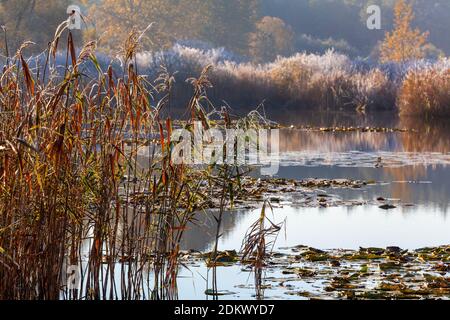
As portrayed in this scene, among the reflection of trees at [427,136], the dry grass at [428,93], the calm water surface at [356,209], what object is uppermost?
the dry grass at [428,93]

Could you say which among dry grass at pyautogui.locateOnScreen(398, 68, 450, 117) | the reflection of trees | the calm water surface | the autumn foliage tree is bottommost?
the calm water surface

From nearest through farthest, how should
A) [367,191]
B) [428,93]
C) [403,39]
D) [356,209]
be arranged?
[356,209] < [367,191] < [428,93] < [403,39]

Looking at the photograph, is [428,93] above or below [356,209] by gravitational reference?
above

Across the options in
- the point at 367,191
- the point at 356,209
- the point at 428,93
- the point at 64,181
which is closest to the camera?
Answer: the point at 64,181

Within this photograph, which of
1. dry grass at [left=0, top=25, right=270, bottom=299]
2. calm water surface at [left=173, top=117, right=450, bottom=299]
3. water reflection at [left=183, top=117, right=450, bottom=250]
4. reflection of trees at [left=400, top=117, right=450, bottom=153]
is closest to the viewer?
dry grass at [left=0, top=25, right=270, bottom=299]

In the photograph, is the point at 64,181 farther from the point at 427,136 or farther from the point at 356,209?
the point at 427,136

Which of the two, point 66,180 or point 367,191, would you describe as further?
point 367,191

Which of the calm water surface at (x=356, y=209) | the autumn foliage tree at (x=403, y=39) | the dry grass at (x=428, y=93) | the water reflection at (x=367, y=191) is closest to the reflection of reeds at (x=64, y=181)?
the calm water surface at (x=356, y=209)

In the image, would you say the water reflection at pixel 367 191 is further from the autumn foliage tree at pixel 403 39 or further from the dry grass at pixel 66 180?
Result: the autumn foliage tree at pixel 403 39

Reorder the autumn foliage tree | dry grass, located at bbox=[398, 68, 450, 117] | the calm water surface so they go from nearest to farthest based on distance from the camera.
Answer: the calm water surface < dry grass, located at bbox=[398, 68, 450, 117] < the autumn foliage tree

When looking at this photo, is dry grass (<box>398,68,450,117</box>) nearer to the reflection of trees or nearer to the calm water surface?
the reflection of trees

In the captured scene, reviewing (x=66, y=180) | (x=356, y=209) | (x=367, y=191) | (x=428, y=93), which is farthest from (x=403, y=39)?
(x=66, y=180)

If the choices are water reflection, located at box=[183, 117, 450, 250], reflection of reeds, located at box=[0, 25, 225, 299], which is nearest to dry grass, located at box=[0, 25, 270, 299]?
reflection of reeds, located at box=[0, 25, 225, 299]

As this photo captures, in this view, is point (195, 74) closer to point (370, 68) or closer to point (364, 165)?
point (370, 68)
